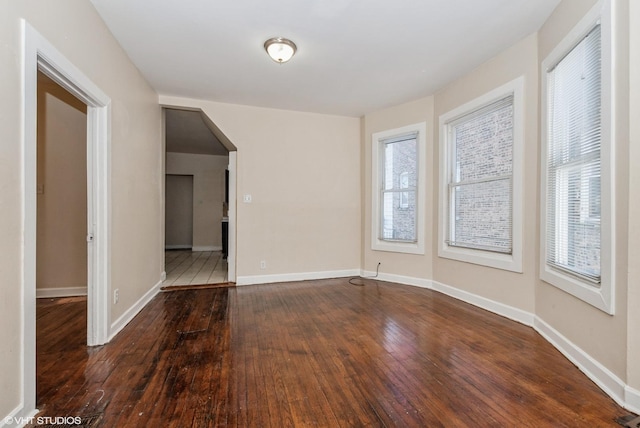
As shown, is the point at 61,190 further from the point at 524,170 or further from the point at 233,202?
the point at 524,170

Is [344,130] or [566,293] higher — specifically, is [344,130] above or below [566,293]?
above

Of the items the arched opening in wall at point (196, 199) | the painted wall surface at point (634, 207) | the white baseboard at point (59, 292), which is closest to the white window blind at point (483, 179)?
the painted wall surface at point (634, 207)

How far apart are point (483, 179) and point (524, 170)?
1.65 ft

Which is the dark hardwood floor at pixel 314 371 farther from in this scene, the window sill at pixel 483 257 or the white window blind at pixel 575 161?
the white window blind at pixel 575 161

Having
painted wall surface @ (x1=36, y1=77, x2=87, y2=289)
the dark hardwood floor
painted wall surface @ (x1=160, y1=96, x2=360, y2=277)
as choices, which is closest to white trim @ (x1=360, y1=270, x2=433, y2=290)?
painted wall surface @ (x1=160, y1=96, x2=360, y2=277)

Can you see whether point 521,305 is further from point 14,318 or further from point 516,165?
point 14,318

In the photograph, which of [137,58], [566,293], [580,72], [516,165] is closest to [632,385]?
[566,293]

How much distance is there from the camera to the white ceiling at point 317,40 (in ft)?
7.15

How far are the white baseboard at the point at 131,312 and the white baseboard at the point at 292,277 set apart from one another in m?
1.07

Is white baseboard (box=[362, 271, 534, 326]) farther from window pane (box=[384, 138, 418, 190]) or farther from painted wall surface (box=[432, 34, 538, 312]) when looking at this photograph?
window pane (box=[384, 138, 418, 190])

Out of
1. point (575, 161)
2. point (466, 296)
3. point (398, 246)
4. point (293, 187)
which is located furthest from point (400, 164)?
point (575, 161)

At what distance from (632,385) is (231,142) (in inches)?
171

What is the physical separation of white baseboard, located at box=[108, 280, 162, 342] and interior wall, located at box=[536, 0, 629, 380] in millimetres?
3496

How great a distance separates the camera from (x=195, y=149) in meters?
7.46
